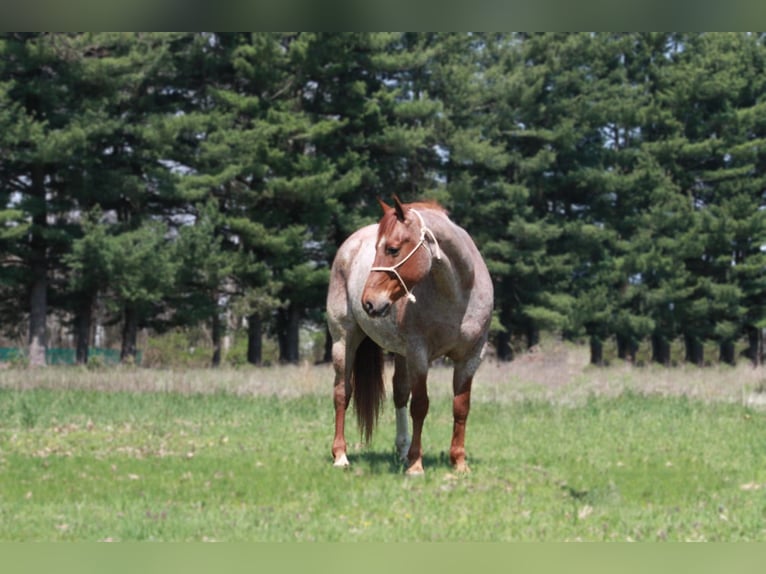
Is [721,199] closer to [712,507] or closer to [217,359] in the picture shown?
[217,359]

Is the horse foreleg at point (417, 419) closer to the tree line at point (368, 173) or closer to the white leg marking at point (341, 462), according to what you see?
the white leg marking at point (341, 462)

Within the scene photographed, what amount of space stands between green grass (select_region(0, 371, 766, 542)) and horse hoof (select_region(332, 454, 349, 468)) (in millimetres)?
118

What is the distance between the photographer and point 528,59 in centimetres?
3812

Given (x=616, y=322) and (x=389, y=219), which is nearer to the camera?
(x=389, y=219)

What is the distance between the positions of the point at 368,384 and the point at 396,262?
7.61ft

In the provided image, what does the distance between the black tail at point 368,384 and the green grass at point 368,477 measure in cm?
41

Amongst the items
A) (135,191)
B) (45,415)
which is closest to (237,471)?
(45,415)

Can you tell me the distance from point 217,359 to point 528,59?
60.9 feet

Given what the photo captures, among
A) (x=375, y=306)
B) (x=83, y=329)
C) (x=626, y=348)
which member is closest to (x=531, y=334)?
(x=626, y=348)

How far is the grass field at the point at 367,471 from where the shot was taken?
5809 mm

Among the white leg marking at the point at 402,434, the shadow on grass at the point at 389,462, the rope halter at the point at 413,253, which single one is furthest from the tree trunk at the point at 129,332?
the rope halter at the point at 413,253

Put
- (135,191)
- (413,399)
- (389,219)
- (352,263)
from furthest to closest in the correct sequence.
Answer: (135,191) < (352,263) < (413,399) < (389,219)

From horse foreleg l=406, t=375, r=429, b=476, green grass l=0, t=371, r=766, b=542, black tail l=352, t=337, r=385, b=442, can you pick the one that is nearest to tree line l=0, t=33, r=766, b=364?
green grass l=0, t=371, r=766, b=542

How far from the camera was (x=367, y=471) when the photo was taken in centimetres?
807
